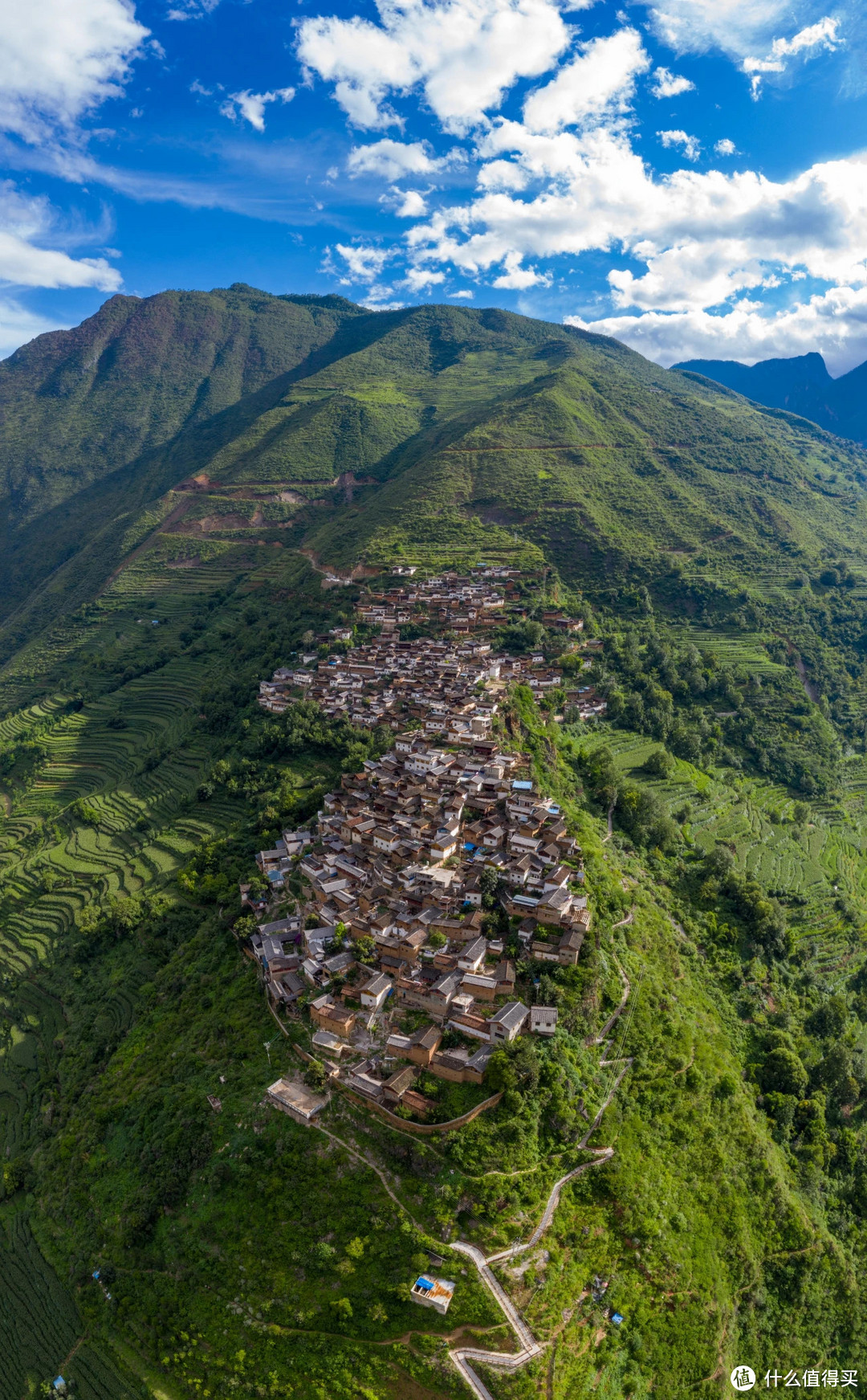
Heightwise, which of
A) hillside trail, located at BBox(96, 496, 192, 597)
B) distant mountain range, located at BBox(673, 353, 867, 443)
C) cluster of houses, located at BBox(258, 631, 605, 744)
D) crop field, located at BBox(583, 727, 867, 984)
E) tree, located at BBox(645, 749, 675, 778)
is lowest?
crop field, located at BBox(583, 727, 867, 984)

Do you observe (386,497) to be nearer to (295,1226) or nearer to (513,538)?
(513,538)

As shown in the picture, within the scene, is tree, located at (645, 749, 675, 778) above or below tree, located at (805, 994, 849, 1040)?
above

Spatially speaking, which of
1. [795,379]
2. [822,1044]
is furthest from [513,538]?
[795,379]

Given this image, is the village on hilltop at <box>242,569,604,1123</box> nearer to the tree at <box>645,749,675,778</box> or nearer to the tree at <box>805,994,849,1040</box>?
the tree at <box>645,749,675,778</box>

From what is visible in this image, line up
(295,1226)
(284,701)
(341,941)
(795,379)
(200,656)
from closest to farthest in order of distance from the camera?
(295,1226) < (341,941) < (284,701) < (200,656) < (795,379)

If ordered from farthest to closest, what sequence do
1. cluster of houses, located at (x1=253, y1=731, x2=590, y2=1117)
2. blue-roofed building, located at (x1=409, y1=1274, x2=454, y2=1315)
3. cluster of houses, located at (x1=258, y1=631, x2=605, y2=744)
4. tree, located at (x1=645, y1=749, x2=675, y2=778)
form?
tree, located at (x1=645, y1=749, x2=675, y2=778), cluster of houses, located at (x1=258, y1=631, x2=605, y2=744), cluster of houses, located at (x1=253, y1=731, x2=590, y2=1117), blue-roofed building, located at (x1=409, y1=1274, x2=454, y2=1315)

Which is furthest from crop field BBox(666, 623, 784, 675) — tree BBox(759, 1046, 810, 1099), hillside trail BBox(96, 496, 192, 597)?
hillside trail BBox(96, 496, 192, 597)
